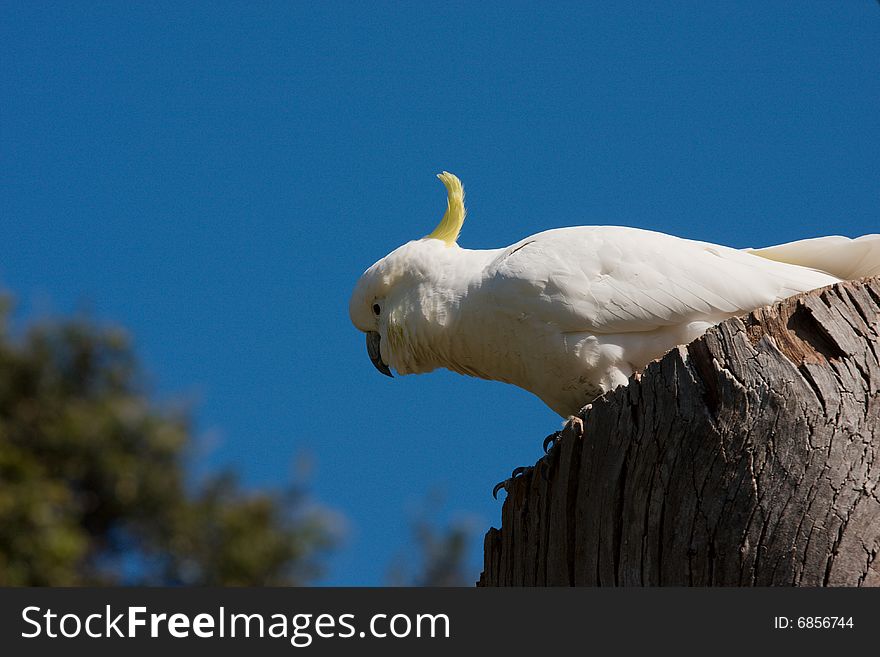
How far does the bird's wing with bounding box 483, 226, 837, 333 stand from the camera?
14.4ft

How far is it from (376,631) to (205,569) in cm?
910

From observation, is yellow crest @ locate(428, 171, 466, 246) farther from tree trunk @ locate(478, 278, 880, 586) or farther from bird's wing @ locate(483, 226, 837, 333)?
tree trunk @ locate(478, 278, 880, 586)

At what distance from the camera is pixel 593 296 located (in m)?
4.48

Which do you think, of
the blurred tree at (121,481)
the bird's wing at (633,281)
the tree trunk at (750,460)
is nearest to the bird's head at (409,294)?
the bird's wing at (633,281)

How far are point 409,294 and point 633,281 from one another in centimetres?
122

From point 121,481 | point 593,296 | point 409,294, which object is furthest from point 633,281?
point 121,481

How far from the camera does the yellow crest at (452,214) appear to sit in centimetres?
547

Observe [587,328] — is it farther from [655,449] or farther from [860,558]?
[860,558]

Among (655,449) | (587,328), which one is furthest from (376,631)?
(587,328)

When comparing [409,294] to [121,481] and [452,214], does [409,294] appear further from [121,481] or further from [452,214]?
[121,481]

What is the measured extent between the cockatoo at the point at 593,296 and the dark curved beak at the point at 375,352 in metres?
0.59

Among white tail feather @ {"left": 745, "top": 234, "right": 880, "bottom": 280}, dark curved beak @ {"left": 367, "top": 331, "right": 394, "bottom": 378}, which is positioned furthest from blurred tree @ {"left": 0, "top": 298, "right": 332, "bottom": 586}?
white tail feather @ {"left": 745, "top": 234, "right": 880, "bottom": 280}

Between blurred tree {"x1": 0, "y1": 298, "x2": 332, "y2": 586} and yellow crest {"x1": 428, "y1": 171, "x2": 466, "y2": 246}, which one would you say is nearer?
yellow crest {"x1": 428, "y1": 171, "x2": 466, "y2": 246}

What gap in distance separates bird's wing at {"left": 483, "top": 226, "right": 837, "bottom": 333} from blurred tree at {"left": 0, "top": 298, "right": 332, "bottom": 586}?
303 inches
